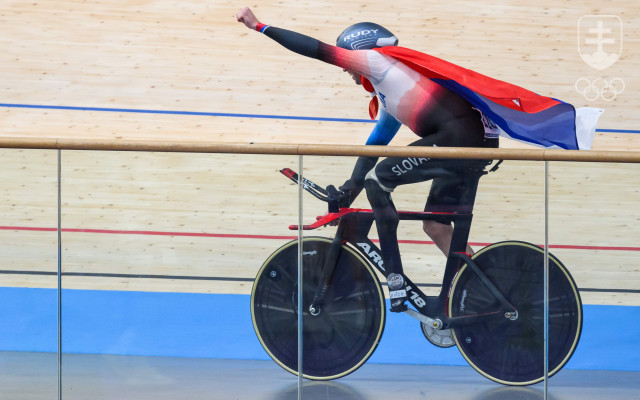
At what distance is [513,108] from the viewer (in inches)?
121

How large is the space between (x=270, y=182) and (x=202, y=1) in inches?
137

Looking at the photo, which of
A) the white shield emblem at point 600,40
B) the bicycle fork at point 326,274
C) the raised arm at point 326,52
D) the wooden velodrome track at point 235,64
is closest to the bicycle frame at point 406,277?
the bicycle fork at point 326,274

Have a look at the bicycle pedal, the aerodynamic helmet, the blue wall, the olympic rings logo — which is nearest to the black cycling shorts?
the bicycle pedal

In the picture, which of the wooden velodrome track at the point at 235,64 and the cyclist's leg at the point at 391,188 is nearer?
the cyclist's leg at the point at 391,188

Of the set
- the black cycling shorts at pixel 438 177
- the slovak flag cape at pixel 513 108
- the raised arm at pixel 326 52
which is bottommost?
the black cycling shorts at pixel 438 177

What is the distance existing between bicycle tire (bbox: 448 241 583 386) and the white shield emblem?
348 centimetres

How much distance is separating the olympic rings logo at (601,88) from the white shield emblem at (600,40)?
11 cm

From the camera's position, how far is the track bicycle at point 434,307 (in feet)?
8.71

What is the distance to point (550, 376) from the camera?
2689 millimetres

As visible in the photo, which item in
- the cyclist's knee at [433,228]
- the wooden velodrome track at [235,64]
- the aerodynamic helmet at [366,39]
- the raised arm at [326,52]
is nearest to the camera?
the cyclist's knee at [433,228]

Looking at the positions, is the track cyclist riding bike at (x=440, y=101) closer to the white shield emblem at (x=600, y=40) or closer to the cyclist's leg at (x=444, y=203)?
the cyclist's leg at (x=444, y=203)

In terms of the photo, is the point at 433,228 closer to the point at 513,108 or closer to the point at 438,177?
the point at 438,177

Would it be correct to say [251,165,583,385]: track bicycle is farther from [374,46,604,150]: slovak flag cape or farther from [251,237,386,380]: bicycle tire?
[374,46,604,150]: slovak flag cape

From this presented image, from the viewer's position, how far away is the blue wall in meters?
2.61
